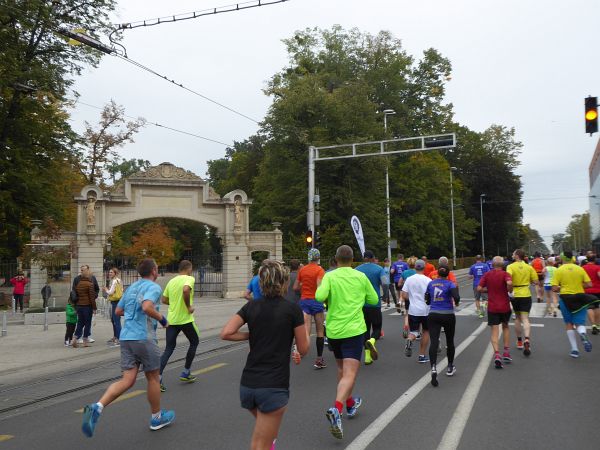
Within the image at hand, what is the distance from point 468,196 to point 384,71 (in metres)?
25.1

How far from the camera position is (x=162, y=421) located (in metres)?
5.60

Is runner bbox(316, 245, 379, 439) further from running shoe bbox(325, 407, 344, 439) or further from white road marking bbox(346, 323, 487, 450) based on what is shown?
running shoe bbox(325, 407, 344, 439)

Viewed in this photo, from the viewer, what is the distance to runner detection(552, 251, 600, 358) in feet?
30.2

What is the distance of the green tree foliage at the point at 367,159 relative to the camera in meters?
31.5

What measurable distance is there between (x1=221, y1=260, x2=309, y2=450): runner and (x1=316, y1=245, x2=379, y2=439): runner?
1802mm

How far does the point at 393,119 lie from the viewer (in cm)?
4181

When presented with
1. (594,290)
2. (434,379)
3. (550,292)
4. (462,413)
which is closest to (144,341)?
(462,413)

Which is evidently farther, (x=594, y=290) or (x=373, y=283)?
(x=594, y=290)

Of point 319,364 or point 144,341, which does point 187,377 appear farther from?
point 144,341

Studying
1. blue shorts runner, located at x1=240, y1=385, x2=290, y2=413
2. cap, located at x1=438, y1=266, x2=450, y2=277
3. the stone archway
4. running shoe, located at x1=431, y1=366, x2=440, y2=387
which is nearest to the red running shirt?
cap, located at x1=438, y1=266, x2=450, y2=277

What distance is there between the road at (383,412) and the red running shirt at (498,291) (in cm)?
89

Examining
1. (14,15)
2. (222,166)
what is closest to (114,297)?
(14,15)

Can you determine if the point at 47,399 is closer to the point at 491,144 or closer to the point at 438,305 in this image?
the point at 438,305

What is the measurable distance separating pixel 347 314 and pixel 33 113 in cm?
2532
